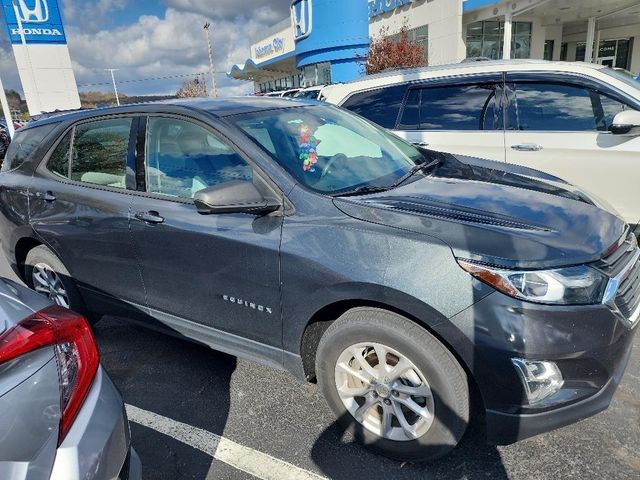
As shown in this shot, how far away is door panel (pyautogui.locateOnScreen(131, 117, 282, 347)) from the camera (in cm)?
243

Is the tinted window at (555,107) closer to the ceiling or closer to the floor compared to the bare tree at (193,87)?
closer to the floor

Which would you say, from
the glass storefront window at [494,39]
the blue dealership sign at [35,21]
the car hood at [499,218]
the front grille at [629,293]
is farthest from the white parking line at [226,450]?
the blue dealership sign at [35,21]

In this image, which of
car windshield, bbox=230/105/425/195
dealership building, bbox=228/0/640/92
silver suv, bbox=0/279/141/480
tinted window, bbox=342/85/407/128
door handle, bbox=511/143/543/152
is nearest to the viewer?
silver suv, bbox=0/279/141/480

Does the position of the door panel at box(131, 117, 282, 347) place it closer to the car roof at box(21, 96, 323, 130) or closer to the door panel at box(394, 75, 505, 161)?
the car roof at box(21, 96, 323, 130)

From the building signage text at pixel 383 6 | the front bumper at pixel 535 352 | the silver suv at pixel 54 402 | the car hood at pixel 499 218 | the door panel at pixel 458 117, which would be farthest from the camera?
the building signage text at pixel 383 6

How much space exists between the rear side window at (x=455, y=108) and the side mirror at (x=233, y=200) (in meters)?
3.38

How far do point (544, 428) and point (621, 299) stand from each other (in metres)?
0.65

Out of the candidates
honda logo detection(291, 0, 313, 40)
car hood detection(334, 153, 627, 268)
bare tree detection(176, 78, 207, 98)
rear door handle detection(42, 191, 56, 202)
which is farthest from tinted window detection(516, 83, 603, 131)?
bare tree detection(176, 78, 207, 98)

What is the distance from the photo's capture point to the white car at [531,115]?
168 inches

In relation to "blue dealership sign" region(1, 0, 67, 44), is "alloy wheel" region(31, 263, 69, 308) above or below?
Answer: below

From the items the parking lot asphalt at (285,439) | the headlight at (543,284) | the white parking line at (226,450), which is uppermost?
the headlight at (543,284)

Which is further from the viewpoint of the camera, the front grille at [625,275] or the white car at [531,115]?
the white car at [531,115]

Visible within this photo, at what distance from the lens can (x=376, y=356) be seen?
2.26m

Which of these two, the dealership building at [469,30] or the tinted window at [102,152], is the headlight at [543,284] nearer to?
the tinted window at [102,152]
